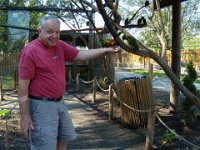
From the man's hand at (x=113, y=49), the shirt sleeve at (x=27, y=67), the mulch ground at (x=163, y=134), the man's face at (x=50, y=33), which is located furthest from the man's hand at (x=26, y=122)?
the mulch ground at (x=163, y=134)

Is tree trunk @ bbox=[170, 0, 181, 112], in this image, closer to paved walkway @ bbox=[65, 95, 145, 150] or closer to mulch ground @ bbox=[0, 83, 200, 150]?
mulch ground @ bbox=[0, 83, 200, 150]

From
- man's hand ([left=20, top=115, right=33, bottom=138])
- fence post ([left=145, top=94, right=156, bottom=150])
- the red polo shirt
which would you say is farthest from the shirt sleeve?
fence post ([left=145, top=94, right=156, bottom=150])

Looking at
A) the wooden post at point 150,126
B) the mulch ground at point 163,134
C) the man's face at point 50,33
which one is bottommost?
the mulch ground at point 163,134

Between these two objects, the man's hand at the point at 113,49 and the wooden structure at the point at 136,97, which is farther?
the wooden structure at the point at 136,97

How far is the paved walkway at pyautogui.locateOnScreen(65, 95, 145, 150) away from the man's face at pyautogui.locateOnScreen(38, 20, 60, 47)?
371 cm

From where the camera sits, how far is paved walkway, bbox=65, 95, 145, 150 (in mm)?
6877

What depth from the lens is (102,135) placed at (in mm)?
7871

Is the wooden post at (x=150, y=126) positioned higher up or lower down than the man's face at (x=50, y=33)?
lower down

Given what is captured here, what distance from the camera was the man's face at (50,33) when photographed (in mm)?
3248

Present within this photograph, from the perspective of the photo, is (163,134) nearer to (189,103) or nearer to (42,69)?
(189,103)

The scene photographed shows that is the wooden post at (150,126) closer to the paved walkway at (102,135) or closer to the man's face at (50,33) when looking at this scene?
the paved walkway at (102,135)

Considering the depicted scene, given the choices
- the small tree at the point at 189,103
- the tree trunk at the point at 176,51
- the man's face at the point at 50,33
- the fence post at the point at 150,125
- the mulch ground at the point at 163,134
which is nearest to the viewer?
the man's face at the point at 50,33

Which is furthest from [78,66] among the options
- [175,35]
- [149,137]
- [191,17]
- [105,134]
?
[191,17]

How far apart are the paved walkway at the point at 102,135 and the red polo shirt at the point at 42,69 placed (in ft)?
11.4
